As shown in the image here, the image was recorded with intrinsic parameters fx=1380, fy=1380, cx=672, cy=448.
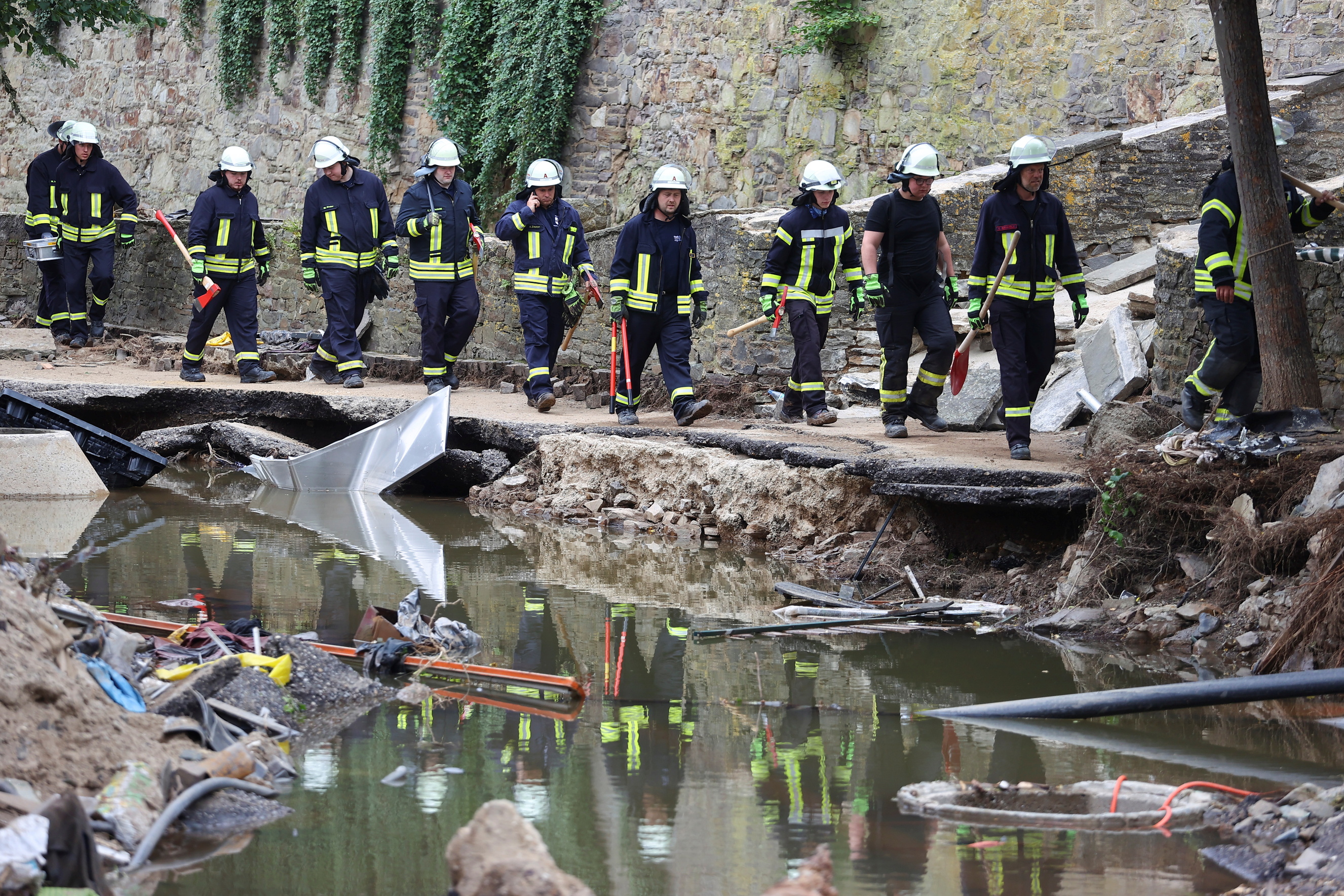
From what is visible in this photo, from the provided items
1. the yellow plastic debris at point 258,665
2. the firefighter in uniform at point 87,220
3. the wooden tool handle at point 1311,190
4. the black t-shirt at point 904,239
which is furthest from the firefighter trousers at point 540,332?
the yellow plastic debris at point 258,665

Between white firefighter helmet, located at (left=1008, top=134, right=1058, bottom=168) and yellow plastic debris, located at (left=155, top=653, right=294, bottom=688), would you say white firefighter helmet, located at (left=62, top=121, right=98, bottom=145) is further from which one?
yellow plastic debris, located at (left=155, top=653, right=294, bottom=688)

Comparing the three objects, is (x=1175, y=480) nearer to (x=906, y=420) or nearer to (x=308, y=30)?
(x=906, y=420)

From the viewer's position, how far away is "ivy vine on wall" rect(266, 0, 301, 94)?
74.9ft

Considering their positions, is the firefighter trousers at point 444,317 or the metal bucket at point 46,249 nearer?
the firefighter trousers at point 444,317

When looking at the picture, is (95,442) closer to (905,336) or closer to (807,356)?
(807,356)

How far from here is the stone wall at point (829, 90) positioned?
13.2m

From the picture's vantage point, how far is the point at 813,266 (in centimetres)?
986

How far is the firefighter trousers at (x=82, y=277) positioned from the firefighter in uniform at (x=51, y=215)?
0.08m

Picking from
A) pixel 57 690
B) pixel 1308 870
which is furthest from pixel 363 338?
pixel 1308 870

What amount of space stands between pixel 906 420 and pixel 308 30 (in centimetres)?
1551

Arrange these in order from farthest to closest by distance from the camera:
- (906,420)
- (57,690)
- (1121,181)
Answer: (1121,181) → (906,420) → (57,690)

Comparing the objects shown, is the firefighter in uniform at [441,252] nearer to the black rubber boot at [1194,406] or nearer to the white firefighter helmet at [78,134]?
the white firefighter helmet at [78,134]

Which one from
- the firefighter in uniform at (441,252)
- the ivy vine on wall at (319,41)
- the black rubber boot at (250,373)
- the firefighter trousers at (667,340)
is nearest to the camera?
the firefighter trousers at (667,340)

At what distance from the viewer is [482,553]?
27.9ft
